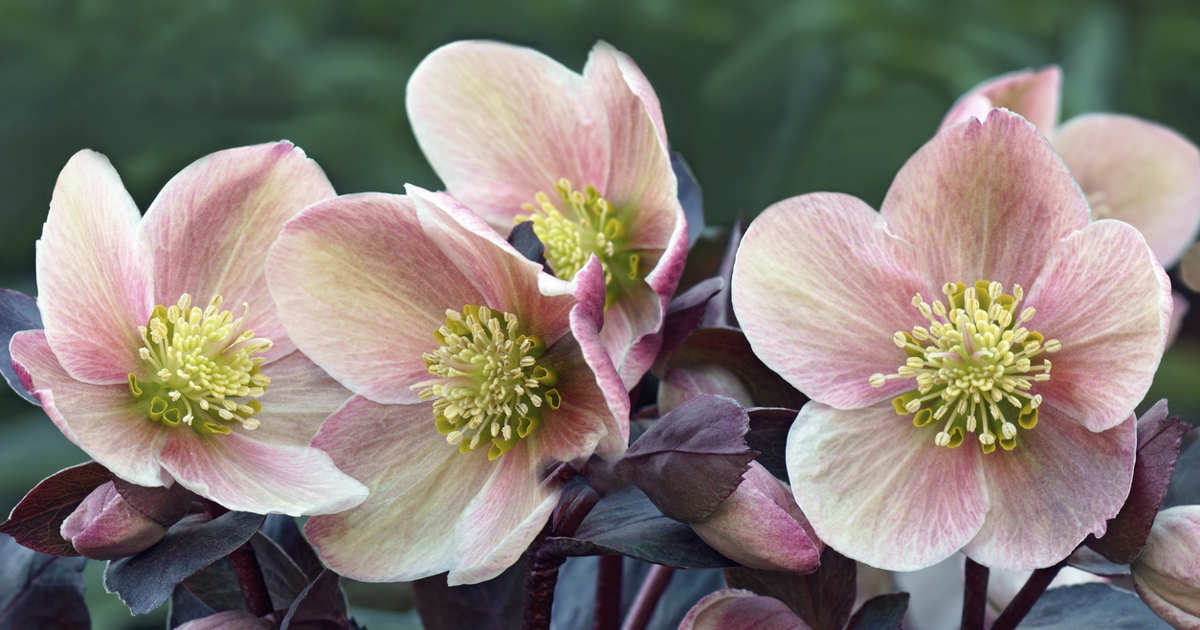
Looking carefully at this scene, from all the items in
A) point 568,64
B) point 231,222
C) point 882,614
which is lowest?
point 568,64

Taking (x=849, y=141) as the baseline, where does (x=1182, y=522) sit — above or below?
above

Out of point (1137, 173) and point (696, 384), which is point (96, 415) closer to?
point (696, 384)

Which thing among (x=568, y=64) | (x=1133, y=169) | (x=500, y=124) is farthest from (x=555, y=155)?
(x=568, y=64)

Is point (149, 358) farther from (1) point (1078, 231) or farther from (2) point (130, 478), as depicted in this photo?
(1) point (1078, 231)

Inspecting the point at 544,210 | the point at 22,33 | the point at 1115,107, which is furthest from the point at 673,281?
the point at 1115,107

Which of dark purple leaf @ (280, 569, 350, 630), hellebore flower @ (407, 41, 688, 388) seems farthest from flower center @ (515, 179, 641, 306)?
dark purple leaf @ (280, 569, 350, 630)

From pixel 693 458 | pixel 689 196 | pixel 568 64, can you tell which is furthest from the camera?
pixel 568 64

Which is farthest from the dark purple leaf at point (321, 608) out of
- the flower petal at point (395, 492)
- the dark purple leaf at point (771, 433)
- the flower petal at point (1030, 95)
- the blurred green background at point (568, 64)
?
the blurred green background at point (568, 64)
